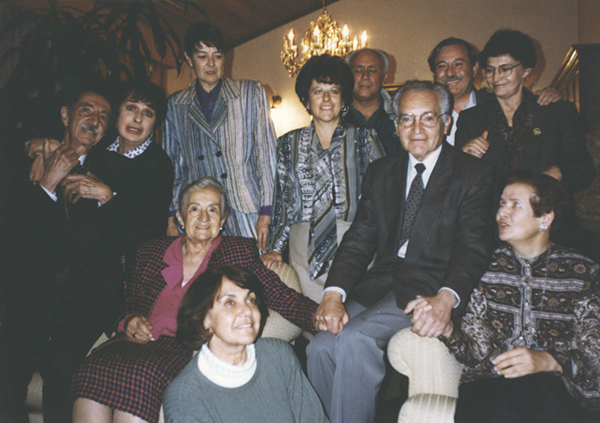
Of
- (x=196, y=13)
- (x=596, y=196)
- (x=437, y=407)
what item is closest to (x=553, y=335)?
(x=437, y=407)

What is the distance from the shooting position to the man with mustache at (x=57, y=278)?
2.23 metres

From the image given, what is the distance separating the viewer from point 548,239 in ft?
6.53

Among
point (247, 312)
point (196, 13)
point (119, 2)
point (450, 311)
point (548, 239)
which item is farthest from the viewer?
point (196, 13)

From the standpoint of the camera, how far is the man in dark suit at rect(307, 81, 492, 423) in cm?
186

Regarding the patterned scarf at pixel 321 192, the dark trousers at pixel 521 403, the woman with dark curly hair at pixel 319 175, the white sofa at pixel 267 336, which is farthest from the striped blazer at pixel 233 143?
the dark trousers at pixel 521 403

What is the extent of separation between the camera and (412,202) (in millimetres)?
2094

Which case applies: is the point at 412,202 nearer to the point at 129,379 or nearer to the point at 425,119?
the point at 425,119

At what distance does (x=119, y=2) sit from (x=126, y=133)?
111cm

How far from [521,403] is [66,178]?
7.63 ft

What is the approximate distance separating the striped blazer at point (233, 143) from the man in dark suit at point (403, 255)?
31.7 inches

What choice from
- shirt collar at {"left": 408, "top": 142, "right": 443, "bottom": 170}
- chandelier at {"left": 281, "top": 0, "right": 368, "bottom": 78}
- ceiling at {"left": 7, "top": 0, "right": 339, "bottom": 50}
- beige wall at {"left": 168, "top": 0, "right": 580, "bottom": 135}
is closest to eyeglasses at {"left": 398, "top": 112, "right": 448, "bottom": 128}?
shirt collar at {"left": 408, "top": 142, "right": 443, "bottom": 170}

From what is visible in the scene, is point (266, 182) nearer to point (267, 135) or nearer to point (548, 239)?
point (267, 135)

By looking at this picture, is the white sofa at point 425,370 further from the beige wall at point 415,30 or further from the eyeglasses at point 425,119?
the beige wall at point 415,30

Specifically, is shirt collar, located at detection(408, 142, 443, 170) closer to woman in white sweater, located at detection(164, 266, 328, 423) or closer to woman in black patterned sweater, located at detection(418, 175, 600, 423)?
woman in black patterned sweater, located at detection(418, 175, 600, 423)
